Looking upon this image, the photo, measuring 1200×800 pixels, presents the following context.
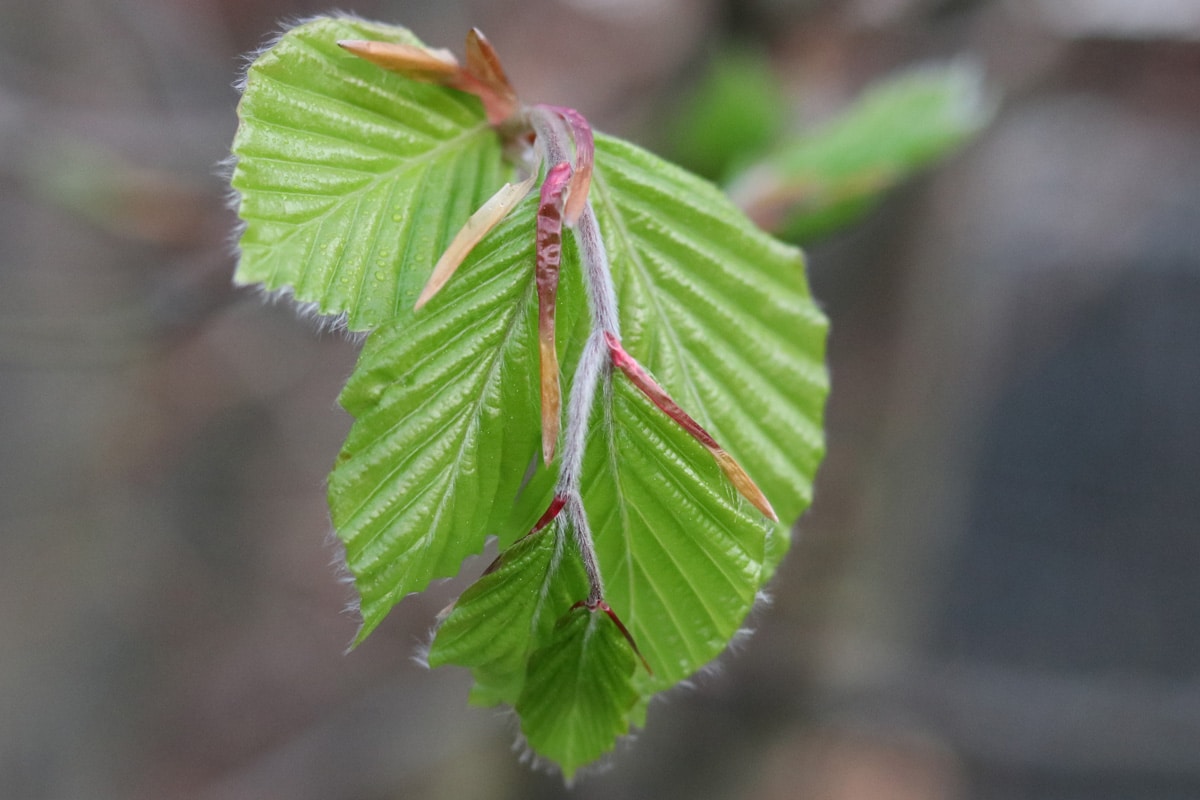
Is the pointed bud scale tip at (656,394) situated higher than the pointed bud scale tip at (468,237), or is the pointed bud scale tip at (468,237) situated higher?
the pointed bud scale tip at (468,237)

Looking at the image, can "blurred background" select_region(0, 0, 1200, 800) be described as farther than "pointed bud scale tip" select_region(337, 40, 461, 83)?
Yes

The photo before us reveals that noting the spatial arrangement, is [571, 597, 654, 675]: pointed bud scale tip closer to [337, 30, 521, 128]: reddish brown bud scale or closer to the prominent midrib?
the prominent midrib

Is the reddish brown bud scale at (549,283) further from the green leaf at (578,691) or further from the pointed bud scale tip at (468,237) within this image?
the green leaf at (578,691)

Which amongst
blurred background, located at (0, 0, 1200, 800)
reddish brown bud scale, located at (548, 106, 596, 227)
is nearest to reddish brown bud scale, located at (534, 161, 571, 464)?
reddish brown bud scale, located at (548, 106, 596, 227)

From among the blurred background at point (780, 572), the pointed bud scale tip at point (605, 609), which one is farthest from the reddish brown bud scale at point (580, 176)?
the blurred background at point (780, 572)

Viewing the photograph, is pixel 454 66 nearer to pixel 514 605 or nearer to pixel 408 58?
pixel 408 58

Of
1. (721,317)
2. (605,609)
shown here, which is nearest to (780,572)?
(721,317)
